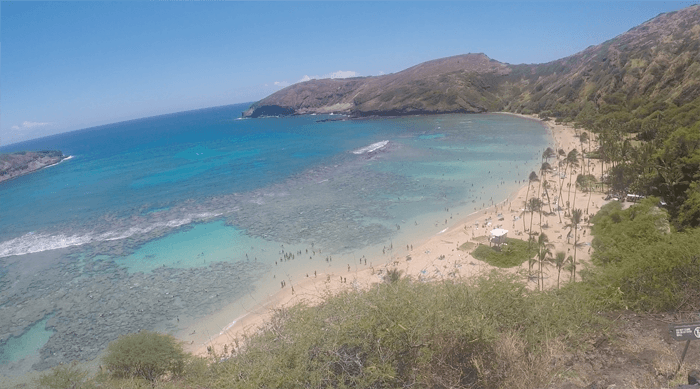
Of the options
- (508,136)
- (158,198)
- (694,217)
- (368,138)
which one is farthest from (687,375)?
(368,138)

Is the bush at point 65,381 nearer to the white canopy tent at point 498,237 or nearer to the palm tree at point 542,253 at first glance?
the palm tree at point 542,253

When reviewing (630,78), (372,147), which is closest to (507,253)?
(372,147)

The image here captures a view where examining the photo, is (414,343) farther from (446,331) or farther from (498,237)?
(498,237)

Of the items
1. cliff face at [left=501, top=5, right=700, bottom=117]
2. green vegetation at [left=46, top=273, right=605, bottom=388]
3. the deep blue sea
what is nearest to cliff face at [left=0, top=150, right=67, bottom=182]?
Answer: the deep blue sea

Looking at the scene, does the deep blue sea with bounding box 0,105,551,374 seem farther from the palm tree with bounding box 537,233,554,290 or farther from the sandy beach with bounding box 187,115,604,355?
the palm tree with bounding box 537,233,554,290

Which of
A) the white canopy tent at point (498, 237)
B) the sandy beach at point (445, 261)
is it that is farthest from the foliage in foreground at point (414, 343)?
the white canopy tent at point (498, 237)

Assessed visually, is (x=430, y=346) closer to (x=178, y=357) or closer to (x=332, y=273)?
(x=178, y=357)
